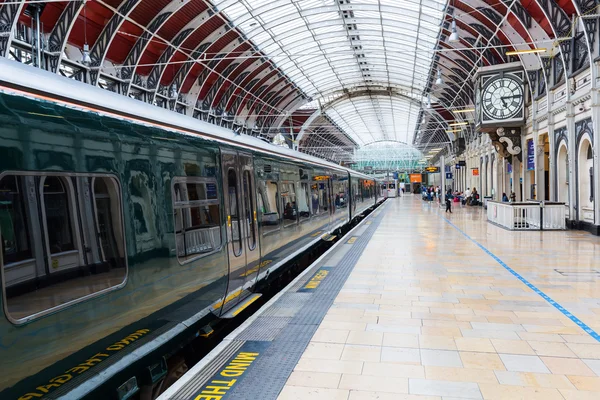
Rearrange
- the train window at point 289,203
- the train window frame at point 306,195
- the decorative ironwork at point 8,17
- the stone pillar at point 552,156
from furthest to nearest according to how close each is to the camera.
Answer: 1. the stone pillar at point 552,156
2. the decorative ironwork at point 8,17
3. the train window frame at point 306,195
4. the train window at point 289,203

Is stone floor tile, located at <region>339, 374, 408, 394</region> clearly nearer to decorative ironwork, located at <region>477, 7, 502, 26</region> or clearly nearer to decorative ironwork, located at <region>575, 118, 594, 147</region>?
decorative ironwork, located at <region>575, 118, 594, 147</region>

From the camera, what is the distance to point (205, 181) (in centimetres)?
602

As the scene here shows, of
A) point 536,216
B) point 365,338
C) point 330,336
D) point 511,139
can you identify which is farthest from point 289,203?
point 511,139

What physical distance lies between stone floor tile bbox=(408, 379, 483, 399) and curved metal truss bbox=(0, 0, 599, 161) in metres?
16.0

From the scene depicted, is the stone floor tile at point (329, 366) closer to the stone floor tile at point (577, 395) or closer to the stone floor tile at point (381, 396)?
the stone floor tile at point (381, 396)

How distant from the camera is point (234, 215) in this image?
6.93 meters

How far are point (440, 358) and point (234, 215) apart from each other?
3.31 metres

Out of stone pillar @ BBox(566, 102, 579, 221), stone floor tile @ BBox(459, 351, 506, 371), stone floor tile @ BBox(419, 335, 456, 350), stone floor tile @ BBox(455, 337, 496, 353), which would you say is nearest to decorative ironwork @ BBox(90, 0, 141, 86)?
stone pillar @ BBox(566, 102, 579, 221)

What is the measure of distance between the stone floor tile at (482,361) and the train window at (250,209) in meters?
3.55

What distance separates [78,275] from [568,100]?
1991cm

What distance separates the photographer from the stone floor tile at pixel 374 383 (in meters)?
4.45

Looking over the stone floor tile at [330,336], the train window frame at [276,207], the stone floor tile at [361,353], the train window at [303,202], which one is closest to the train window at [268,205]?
the train window frame at [276,207]

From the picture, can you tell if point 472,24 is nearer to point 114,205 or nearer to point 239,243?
point 239,243

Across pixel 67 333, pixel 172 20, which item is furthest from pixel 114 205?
pixel 172 20
